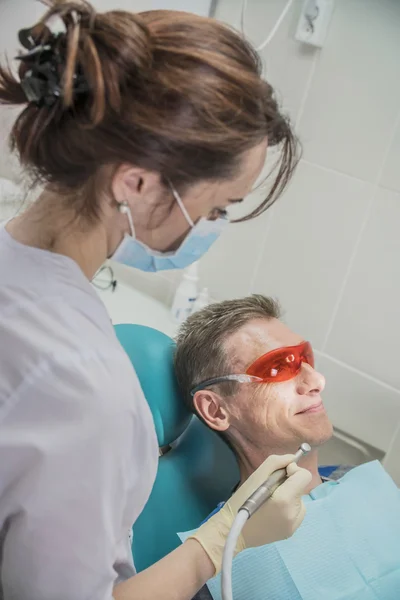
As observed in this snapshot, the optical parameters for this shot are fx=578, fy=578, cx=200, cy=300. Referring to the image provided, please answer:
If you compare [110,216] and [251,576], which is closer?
[110,216]

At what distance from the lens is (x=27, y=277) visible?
846 millimetres

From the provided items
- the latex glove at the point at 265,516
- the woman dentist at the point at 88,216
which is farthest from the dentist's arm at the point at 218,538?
the woman dentist at the point at 88,216

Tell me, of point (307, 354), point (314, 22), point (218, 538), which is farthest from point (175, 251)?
point (314, 22)

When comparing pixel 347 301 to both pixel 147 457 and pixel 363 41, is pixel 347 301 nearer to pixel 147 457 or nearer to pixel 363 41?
pixel 363 41

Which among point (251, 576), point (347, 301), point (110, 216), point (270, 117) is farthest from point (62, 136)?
point (347, 301)

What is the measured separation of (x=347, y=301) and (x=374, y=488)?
56 cm

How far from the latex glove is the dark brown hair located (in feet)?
2.16

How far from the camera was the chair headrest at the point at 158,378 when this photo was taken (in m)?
1.54

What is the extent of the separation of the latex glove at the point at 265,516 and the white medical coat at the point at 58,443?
0.36 m

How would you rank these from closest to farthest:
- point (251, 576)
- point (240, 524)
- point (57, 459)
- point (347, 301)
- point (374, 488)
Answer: point (57, 459)
point (240, 524)
point (251, 576)
point (374, 488)
point (347, 301)

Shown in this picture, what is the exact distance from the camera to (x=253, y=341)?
5.09 feet

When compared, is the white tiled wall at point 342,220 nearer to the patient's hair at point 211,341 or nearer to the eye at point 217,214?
the patient's hair at point 211,341

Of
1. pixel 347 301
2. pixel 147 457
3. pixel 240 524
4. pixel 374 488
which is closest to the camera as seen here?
pixel 147 457

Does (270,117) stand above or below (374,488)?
above
